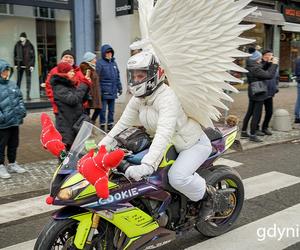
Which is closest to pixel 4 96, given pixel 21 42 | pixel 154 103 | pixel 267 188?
pixel 154 103

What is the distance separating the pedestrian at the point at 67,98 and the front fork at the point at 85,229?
3020 mm

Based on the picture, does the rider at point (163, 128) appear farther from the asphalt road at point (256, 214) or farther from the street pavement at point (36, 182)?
the street pavement at point (36, 182)

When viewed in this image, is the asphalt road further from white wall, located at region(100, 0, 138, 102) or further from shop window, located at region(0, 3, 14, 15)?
shop window, located at region(0, 3, 14, 15)

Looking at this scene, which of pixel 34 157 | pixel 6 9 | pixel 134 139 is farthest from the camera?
pixel 6 9

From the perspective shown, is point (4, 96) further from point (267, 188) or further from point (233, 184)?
point (267, 188)

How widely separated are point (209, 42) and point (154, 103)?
0.70 metres

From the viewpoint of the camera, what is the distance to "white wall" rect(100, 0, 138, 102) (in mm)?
12938

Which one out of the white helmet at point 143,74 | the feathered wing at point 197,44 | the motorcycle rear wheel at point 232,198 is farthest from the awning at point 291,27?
the white helmet at point 143,74

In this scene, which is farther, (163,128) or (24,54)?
(24,54)

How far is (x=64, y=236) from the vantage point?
3.18m

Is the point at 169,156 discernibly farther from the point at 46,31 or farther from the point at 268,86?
the point at 46,31

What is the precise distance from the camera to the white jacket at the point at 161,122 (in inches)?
128

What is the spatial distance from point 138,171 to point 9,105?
3571 mm

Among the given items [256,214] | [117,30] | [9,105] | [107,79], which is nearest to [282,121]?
[107,79]
